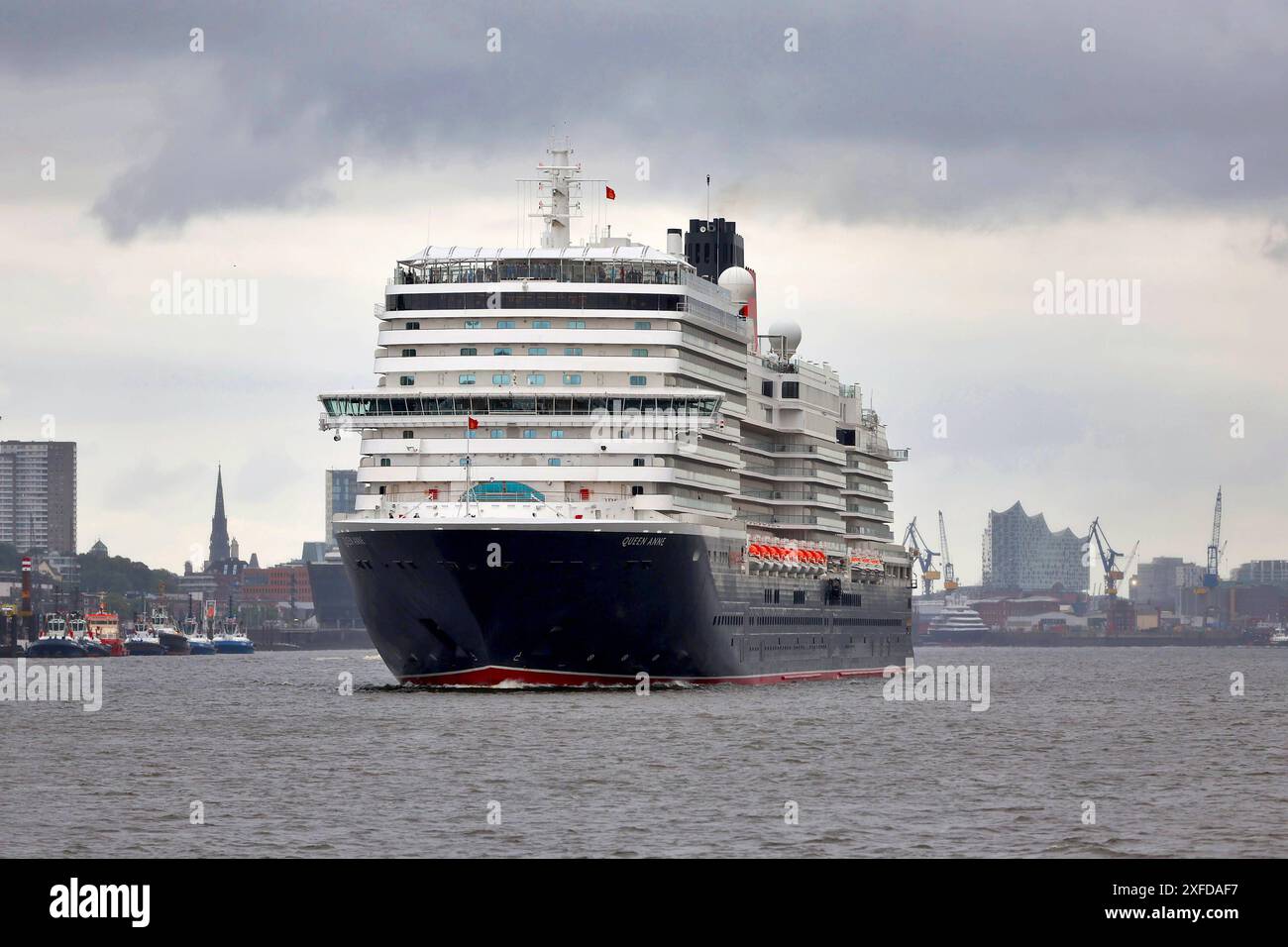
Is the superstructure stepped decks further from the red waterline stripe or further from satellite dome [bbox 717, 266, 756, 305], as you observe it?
satellite dome [bbox 717, 266, 756, 305]

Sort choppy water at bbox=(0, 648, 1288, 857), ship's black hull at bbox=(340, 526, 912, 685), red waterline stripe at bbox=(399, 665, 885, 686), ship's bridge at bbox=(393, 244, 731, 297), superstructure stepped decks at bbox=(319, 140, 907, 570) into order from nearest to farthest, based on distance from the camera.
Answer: choppy water at bbox=(0, 648, 1288, 857) < ship's black hull at bbox=(340, 526, 912, 685) < red waterline stripe at bbox=(399, 665, 885, 686) < superstructure stepped decks at bbox=(319, 140, 907, 570) < ship's bridge at bbox=(393, 244, 731, 297)

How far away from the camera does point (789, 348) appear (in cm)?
11969

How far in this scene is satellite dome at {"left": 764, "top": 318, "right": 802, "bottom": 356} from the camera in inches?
4692

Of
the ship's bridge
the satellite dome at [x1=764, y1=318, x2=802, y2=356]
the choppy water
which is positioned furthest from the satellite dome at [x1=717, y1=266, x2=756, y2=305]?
the choppy water

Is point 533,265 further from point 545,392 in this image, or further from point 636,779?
point 636,779

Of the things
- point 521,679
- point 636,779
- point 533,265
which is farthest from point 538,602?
point 636,779

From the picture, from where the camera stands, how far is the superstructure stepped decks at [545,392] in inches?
3263

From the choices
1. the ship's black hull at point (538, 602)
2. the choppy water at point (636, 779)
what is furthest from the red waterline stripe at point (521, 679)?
the choppy water at point (636, 779)

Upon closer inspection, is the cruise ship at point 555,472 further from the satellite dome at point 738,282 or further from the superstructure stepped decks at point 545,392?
the satellite dome at point 738,282

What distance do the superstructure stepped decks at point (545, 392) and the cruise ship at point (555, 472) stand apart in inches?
3.5

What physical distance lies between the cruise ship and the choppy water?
279cm

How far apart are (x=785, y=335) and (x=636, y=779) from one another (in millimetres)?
70747

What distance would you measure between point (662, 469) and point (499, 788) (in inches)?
1443
